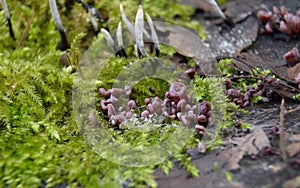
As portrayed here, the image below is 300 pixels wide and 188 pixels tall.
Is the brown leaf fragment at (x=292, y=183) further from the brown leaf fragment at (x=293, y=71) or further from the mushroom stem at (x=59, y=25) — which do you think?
the mushroom stem at (x=59, y=25)

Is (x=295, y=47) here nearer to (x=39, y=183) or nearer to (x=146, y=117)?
(x=146, y=117)

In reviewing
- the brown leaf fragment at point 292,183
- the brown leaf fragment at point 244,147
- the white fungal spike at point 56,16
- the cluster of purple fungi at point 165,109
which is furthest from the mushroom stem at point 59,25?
the brown leaf fragment at point 292,183

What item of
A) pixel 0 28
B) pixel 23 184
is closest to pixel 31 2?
pixel 0 28

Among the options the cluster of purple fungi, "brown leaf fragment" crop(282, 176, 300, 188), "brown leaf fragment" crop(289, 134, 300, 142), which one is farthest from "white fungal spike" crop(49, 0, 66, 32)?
"brown leaf fragment" crop(282, 176, 300, 188)

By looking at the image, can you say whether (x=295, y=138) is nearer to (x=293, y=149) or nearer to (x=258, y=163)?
(x=293, y=149)

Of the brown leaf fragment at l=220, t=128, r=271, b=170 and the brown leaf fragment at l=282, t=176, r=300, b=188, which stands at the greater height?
the brown leaf fragment at l=220, t=128, r=271, b=170

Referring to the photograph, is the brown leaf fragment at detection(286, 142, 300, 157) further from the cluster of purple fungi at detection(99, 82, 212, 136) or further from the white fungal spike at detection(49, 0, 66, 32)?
the white fungal spike at detection(49, 0, 66, 32)
